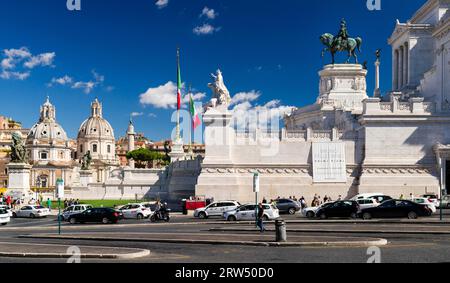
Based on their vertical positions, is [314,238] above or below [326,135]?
below

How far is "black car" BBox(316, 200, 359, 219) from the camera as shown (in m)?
34.8

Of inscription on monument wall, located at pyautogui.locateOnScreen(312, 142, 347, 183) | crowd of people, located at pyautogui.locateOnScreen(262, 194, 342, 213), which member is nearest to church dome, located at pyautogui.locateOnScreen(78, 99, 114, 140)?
inscription on monument wall, located at pyautogui.locateOnScreen(312, 142, 347, 183)

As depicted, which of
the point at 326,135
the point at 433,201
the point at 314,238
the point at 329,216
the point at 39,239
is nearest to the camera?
the point at 314,238

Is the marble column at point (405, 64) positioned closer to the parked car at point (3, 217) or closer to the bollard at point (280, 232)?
the parked car at point (3, 217)

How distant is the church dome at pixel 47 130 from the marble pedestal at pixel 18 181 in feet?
393

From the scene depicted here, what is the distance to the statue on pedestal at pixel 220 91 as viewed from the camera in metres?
51.6

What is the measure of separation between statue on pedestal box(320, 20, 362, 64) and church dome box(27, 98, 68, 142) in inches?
4673

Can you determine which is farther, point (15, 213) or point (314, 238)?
point (15, 213)

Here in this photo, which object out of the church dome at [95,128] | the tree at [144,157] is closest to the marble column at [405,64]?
the tree at [144,157]

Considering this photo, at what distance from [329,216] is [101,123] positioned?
164893 millimetres

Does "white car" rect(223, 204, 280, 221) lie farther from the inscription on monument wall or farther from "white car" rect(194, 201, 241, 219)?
the inscription on monument wall
